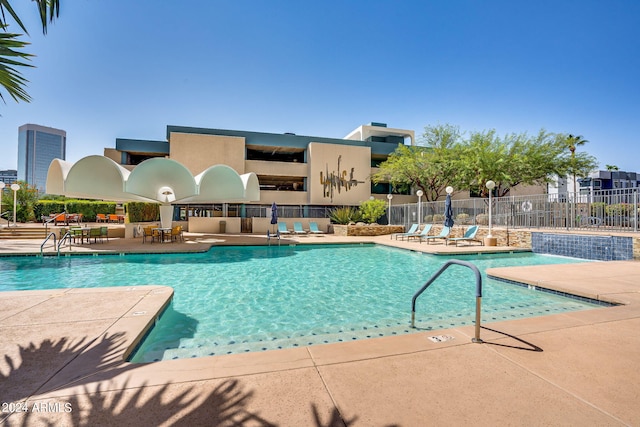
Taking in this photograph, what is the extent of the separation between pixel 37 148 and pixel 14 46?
227 m

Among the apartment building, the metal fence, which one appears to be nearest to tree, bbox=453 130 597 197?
the metal fence

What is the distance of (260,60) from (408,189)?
20.8m

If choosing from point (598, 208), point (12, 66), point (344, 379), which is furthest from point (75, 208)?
point (598, 208)

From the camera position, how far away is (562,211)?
1445 centimetres

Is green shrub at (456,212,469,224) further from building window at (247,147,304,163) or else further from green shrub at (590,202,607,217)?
building window at (247,147,304,163)

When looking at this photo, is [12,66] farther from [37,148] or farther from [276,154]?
[37,148]

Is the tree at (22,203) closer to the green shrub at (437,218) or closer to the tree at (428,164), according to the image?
the tree at (428,164)

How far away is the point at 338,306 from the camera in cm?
597

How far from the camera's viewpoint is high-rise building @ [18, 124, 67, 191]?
513 feet

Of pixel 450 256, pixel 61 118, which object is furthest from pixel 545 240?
pixel 61 118

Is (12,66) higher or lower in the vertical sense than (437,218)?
higher

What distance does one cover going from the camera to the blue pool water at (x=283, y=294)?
454cm

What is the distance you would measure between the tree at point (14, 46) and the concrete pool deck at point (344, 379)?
312 cm

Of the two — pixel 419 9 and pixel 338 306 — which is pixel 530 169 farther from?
pixel 338 306
